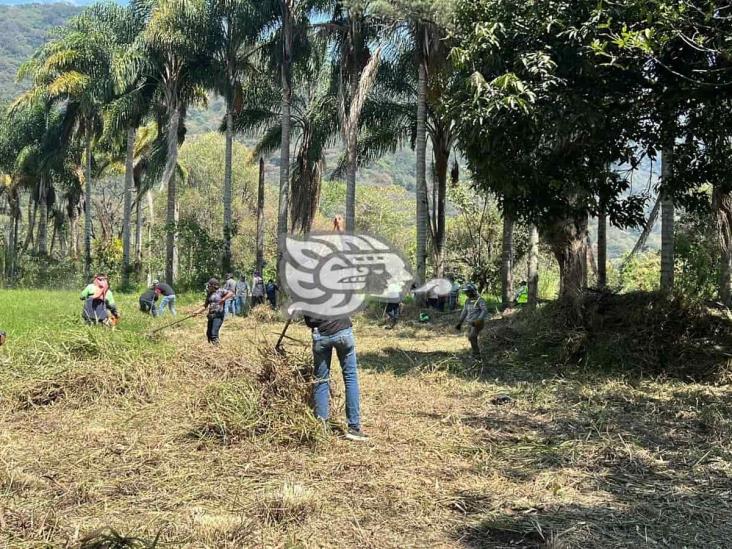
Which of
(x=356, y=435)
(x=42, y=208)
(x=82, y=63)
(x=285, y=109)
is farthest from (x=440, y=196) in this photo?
(x=42, y=208)

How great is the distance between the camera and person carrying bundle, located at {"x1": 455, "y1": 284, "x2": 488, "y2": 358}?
10008mm

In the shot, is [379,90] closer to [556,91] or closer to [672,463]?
[556,91]

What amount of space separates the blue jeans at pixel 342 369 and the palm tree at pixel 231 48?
17.9 m

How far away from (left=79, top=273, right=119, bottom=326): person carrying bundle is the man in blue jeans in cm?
672

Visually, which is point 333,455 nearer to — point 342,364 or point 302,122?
point 342,364

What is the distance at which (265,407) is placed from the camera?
219 inches

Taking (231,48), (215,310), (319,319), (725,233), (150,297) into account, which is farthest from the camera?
(231,48)

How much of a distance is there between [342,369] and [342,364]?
0.22 ft

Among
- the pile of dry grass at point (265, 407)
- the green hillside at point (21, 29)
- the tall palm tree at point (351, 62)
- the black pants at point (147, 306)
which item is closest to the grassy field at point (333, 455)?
the pile of dry grass at point (265, 407)

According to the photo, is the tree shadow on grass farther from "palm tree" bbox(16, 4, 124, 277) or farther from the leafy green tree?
"palm tree" bbox(16, 4, 124, 277)

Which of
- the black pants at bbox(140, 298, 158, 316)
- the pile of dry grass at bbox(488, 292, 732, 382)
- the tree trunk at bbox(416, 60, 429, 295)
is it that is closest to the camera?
the pile of dry grass at bbox(488, 292, 732, 382)

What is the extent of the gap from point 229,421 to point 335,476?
120 centimetres

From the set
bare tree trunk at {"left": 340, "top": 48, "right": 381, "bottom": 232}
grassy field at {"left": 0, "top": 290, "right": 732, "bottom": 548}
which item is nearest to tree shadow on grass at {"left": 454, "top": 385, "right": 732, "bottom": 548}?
grassy field at {"left": 0, "top": 290, "right": 732, "bottom": 548}

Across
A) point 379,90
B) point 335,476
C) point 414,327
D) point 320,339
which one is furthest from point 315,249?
point 379,90
